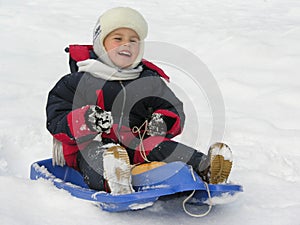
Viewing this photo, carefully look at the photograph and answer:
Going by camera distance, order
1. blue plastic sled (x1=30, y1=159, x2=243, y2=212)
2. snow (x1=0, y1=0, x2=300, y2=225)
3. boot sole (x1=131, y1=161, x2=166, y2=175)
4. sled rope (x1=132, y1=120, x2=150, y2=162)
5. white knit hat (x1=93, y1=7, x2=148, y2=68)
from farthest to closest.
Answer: white knit hat (x1=93, y1=7, x2=148, y2=68) → sled rope (x1=132, y1=120, x2=150, y2=162) → boot sole (x1=131, y1=161, x2=166, y2=175) → snow (x1=0, y1=0, x2=300, y2=225) → blue plastic sled (x1=30, y1=159, x2=243, y2=212)

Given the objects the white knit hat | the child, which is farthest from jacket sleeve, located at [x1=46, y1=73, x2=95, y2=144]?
the white knit hat

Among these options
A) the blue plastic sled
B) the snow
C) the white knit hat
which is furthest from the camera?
the white knit hat

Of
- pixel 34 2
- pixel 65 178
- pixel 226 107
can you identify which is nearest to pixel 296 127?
pixel 226 107

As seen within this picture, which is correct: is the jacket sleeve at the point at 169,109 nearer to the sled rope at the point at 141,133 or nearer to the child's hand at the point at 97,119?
the sled rope at the point at 141,133

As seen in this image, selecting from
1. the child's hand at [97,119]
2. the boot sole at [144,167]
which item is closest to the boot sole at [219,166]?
the boot sole at [144,167]

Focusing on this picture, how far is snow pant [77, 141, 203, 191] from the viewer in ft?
6.74

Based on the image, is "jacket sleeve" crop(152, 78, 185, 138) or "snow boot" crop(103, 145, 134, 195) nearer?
"snow boot" crop(103, 145, 134, 195)

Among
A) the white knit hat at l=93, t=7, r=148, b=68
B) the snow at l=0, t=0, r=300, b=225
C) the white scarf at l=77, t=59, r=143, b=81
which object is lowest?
the snow at l=0, t=0, r=300, b=225

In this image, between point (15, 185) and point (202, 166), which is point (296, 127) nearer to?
point (202, 166)

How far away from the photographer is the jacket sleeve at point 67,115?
2115mm

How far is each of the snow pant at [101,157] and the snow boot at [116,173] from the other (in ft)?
0.21

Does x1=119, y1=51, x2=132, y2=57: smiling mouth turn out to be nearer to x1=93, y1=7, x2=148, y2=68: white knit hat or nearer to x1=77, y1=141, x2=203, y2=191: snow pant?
x1=93, y1=7, x2=148, y2=68: white knit hat

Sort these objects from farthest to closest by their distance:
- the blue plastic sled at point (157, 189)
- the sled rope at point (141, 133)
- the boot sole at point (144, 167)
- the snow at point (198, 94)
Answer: the sled rope at point (141, 133) < the boot sole at point (144, 167) < the snow at point (198, 94) < the blue plastic sled at point (157, 189)

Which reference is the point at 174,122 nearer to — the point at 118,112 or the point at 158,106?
the point at 158,106
